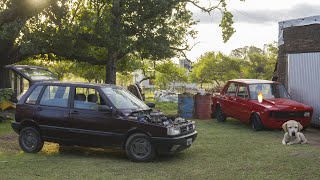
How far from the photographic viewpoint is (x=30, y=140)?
10.0m

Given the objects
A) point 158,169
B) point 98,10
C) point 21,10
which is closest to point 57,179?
point 158,169

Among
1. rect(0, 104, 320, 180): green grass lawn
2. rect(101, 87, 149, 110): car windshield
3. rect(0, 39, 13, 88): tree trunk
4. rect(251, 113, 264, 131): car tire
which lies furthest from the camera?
rect(0, 39, 13, 88): tree trunk

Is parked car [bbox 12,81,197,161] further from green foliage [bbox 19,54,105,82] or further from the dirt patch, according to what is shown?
green foliage [bbox 19,54,105,82]

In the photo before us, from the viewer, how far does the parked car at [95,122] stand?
9.01 meters

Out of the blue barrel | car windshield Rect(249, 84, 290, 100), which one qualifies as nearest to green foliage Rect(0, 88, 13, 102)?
the blue barrel

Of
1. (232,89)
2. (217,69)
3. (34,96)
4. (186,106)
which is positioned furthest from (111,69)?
(217,69)

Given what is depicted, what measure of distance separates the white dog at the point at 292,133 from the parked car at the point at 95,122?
2.76 meters

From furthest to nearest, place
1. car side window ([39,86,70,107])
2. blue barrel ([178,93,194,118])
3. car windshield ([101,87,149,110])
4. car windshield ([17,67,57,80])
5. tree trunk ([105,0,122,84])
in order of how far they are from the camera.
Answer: tree trunk ([105,0,122,84]) < car windshield ([17,67,57,80]) < blue barrel ([178,93,194,118]) < car side window ([39,86,70,107]) < car windshield ([101,87,149,110])

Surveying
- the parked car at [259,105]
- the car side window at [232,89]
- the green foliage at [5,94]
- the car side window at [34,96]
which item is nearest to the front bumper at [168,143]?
the car side window at [34,96]

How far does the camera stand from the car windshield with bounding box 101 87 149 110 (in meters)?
9.53

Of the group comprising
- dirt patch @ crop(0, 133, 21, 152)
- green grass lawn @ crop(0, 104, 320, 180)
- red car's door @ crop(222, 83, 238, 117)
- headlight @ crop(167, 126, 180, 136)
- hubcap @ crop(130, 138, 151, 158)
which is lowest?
green grass lawn @ crop(0, 104, 320, 180)

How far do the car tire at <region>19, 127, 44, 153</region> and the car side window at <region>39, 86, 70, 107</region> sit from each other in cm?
70

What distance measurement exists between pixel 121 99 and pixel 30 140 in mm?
2314

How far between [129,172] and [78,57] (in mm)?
14210
